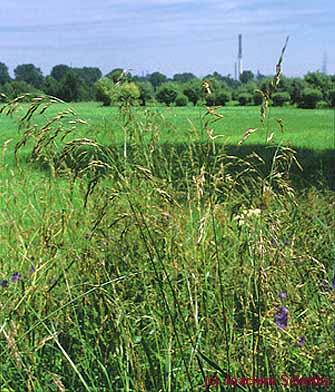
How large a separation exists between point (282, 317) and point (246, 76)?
3028 cm

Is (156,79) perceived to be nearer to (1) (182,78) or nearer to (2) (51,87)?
(1) (182,78)

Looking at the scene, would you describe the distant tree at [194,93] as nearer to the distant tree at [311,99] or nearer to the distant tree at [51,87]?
the distant tree at [51,87]

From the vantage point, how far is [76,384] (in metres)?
2.38

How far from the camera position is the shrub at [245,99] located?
2648cm

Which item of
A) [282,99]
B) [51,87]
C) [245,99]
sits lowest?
[282,99]

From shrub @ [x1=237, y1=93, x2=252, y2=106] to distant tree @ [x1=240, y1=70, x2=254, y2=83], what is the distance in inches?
129

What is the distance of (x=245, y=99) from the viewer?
27.1m

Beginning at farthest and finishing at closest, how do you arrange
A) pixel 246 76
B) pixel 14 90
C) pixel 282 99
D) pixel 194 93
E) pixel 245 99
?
1. pixel 246 76
2. pixel 282 99
3. pixel 245 99
4. pixel 194 93
5. pixel 14 90

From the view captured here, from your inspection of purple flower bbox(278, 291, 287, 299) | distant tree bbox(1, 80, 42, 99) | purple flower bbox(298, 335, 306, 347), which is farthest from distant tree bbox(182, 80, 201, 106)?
purple flower bbox(298, 335, 306, 347)

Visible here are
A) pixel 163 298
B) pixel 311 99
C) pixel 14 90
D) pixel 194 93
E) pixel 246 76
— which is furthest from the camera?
pixel 246 76

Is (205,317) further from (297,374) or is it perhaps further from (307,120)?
(307,120)

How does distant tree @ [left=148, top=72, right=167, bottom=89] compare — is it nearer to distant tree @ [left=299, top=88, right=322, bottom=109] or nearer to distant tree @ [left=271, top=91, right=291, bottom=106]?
distant tree @ [left=299, top=88, right=322, bottom=109]

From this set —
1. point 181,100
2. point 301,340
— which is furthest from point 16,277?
point 181,100

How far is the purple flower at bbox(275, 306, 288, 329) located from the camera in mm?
2277
